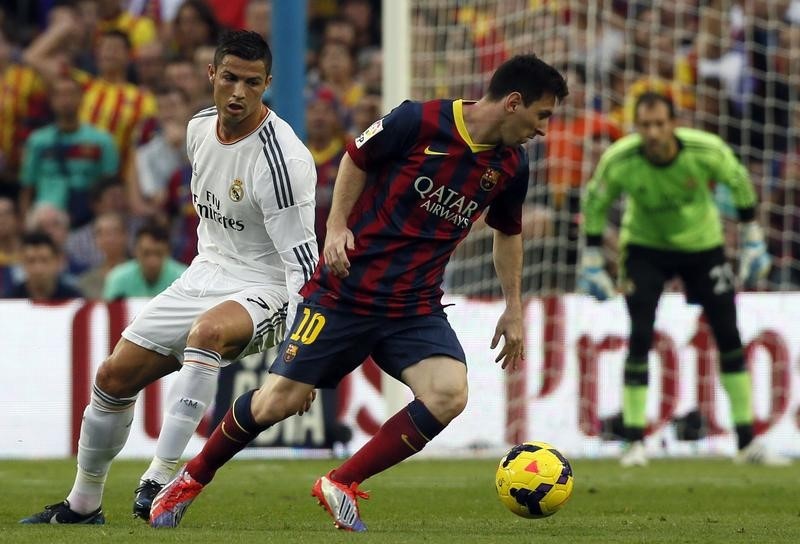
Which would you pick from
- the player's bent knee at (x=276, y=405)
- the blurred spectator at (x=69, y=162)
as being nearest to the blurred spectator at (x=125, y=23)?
the blurred spectator at (x=69, y=162)

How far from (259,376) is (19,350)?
5.91 ft

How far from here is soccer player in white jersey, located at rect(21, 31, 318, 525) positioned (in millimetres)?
6395

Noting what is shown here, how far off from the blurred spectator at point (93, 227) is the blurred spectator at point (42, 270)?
117cm

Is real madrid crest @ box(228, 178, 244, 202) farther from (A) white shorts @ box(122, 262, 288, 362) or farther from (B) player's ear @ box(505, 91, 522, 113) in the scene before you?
(B) player's ear @ box(505, 91, 522, 113)

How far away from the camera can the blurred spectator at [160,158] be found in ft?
47.6

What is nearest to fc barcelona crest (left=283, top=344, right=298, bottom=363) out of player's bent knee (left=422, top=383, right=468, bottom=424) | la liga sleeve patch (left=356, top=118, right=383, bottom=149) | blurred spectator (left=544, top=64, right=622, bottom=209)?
player's bent knee (left=422, top=383, right=468, bottom=424)

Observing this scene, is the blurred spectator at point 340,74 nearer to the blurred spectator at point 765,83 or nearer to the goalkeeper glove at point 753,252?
the blurred spectator at point 765,83

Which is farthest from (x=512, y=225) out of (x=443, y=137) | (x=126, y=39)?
(x=126, y=39)

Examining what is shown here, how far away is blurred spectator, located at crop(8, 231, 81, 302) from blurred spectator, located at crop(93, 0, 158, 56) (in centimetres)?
357

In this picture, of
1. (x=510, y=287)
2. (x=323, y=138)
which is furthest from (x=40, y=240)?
(x=510, y=287)

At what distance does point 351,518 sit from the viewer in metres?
6.11

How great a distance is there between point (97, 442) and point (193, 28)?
9.44 m

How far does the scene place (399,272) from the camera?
6.30 metres

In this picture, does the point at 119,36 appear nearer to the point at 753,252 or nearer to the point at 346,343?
the point at 753,252
